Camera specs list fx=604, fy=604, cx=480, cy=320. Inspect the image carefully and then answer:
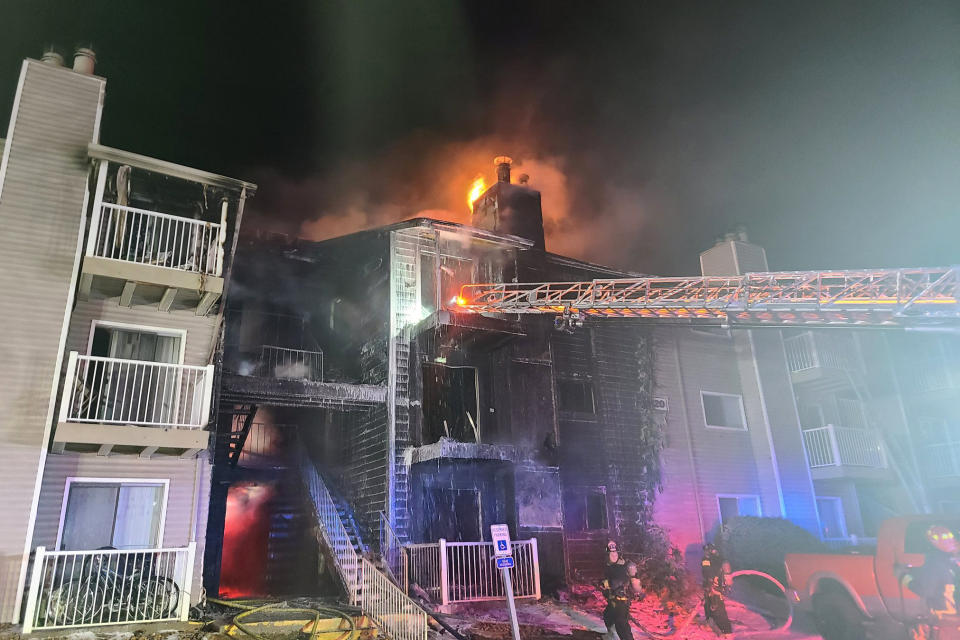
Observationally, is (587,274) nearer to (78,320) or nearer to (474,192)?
(474,192)

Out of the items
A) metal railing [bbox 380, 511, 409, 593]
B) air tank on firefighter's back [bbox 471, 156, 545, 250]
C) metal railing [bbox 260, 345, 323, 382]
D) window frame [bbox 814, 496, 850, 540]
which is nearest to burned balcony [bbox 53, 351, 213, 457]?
metal railing [bbox 380, 511, 409, 593]

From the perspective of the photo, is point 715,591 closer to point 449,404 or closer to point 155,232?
point 449,404

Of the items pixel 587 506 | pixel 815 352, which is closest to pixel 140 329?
pixel 587 506

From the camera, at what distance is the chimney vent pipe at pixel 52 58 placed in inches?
484

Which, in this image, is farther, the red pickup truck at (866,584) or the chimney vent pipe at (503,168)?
the chimney vent pipe at (503,168)

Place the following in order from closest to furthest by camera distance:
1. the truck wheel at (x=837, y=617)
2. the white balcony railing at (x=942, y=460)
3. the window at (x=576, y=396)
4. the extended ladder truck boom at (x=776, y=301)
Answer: the truck wheel at (x=837, y=617) < the extended ladder truck boom at (x=776, y=301) < the window at (x=576, y=396) < the white balcony railing at (x=942, y=460)

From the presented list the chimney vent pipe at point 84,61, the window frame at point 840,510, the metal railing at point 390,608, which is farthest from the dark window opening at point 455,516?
the window frame at point 840,510

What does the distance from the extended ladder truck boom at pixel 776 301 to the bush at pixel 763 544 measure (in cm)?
540

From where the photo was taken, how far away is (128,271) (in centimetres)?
1049

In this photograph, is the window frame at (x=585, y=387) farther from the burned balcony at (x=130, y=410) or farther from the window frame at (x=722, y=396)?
the burned balcony at (x=130, y=410)

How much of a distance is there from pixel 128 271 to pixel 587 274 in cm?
1299

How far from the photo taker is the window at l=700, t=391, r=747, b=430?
66.0 feet

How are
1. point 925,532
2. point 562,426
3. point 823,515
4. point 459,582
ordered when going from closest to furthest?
point 925,532 < point 459,582 < point 562,426 < point 823,515

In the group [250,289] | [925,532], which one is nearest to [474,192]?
[250,289]
